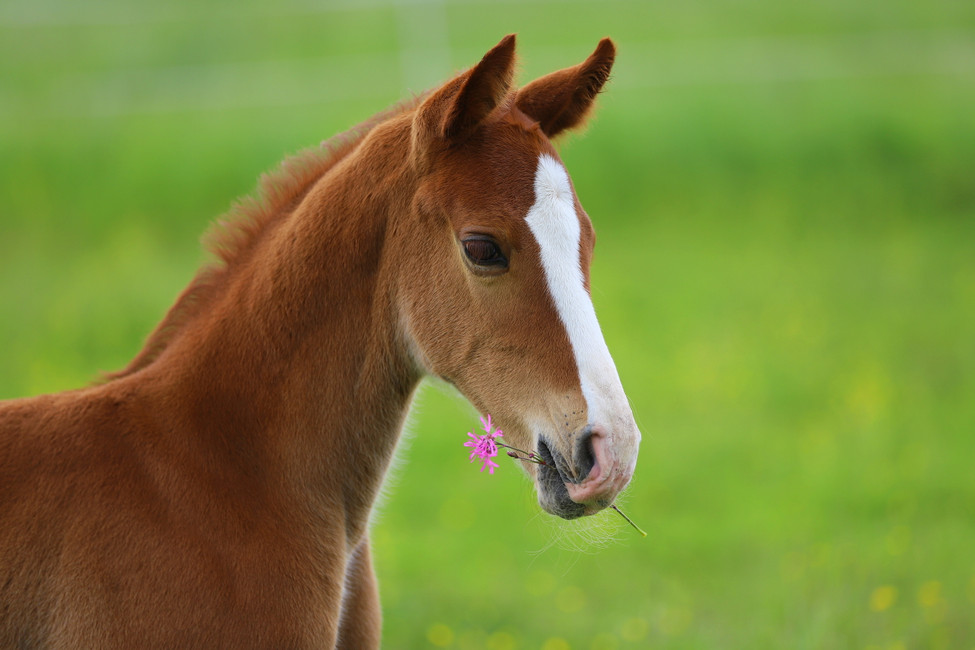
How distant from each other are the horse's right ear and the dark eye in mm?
296

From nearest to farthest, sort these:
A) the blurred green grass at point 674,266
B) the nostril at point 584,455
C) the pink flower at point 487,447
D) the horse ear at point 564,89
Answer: the nostril at point 584,455
the pink flower at point 487,447
the horse ear at point 564,89
the blurred green grass at point 674,266

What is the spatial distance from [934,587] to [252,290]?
12.1 ft

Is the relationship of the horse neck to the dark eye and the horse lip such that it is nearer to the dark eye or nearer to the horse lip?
the dark eye

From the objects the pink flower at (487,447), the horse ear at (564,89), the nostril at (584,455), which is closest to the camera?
the nostril at (584,455)

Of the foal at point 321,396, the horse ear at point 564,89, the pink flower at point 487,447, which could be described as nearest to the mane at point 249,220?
the foal at point 321,396

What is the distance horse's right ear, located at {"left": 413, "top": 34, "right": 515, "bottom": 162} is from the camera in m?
2.30

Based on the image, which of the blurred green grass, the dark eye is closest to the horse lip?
the blurred green grass

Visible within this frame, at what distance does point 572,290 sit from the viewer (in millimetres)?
2270

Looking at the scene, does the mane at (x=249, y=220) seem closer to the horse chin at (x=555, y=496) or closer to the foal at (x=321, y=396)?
the foal at (x=321, y=396)

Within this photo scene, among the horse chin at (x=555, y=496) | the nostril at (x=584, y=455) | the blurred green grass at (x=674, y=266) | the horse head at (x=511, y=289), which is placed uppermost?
the horse head at (x=511, y=289)

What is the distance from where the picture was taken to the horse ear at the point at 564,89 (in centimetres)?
266

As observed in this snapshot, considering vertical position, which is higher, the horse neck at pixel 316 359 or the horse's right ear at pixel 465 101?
the horse's right ear at pixel 465 101

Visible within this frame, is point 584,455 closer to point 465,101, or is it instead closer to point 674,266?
point 465,101

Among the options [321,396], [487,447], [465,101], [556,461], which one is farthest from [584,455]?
[465,101]
